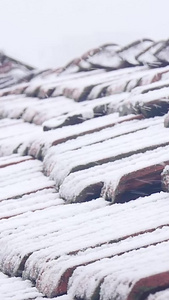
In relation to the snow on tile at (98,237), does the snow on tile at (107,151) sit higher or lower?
lower

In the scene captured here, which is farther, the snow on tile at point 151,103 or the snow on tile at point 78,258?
the snow on tile at point 151,103

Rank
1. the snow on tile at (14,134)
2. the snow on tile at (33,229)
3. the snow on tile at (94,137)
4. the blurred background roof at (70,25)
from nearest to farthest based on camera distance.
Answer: the snow on tile at (33,229) < the snow on tile at (94,137) < the snow on tile at (14,134) < the blurred background roof at (70,25)

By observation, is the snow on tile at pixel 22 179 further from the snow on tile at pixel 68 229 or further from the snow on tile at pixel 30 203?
the snow on tile at pixel 68 229

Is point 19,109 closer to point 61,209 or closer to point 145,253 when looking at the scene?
point 61,209

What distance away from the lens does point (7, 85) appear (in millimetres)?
6926

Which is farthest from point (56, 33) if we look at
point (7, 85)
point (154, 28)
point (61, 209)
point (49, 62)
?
point (61, 209)

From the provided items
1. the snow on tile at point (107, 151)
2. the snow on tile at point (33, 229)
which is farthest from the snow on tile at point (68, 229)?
the snow on tile at point (107, 151)

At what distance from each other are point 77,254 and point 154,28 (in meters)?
37.8

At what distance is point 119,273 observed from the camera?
2094 millimetres

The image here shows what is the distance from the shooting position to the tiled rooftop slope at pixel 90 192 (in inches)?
88.0

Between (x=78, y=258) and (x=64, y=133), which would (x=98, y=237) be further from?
(x=64, y=133)

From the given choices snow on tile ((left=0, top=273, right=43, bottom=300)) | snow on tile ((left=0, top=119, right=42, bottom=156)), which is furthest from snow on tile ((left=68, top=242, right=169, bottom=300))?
snow on tile ((left=0, top=119, right=42, bottom=156))

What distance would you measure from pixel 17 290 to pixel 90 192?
67 cm

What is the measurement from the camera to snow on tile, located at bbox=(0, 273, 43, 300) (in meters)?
2.37
